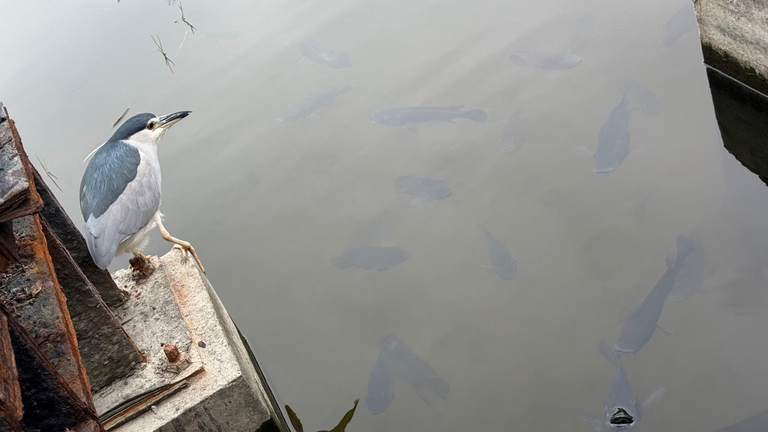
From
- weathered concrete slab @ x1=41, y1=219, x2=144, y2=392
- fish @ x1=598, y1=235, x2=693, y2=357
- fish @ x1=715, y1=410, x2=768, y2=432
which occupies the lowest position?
fish @ x1=715, y1=410, x2=768, y2=432

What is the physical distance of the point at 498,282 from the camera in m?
4.70

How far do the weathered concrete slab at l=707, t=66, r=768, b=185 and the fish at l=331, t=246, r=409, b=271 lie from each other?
2519 millimetres

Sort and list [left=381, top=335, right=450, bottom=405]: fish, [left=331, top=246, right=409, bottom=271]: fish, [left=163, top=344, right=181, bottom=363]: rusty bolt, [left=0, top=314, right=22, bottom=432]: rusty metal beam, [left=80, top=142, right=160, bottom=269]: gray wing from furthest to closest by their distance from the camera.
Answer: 1. [left=331, top=246, right=409, bottom=271]: fish
2. [left=381, top=335, right=450, bottom=405]: fish
3. [left=80, top=142, right=160, bottom=269]: gray wing
4. [left=163, top=344, right=181, bottom=363]: rusty bolt
5. [left=0, top=314, right=22, bottom=432]: rusty metal beam

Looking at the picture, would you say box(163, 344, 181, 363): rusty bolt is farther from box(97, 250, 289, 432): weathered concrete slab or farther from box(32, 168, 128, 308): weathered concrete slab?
box(32, 168, 128, 308): weathered concrete slab

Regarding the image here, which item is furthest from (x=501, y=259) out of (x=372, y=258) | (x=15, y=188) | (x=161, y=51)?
(x=161, y=51)

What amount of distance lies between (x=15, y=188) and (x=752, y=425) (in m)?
3.39

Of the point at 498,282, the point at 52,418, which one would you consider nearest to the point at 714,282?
the point at 498,282

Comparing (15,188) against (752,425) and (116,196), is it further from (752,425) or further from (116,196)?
(752,425)

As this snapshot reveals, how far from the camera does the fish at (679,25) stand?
605 centimetres

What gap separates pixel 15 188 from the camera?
80.4 inches

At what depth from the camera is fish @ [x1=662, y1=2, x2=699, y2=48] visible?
6.05m

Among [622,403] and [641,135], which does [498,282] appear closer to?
[622,403]

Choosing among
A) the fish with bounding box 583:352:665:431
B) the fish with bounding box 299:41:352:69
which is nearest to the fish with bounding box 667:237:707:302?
the fish with bounding box 583:352:665:431

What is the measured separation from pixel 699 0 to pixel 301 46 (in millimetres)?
4215
